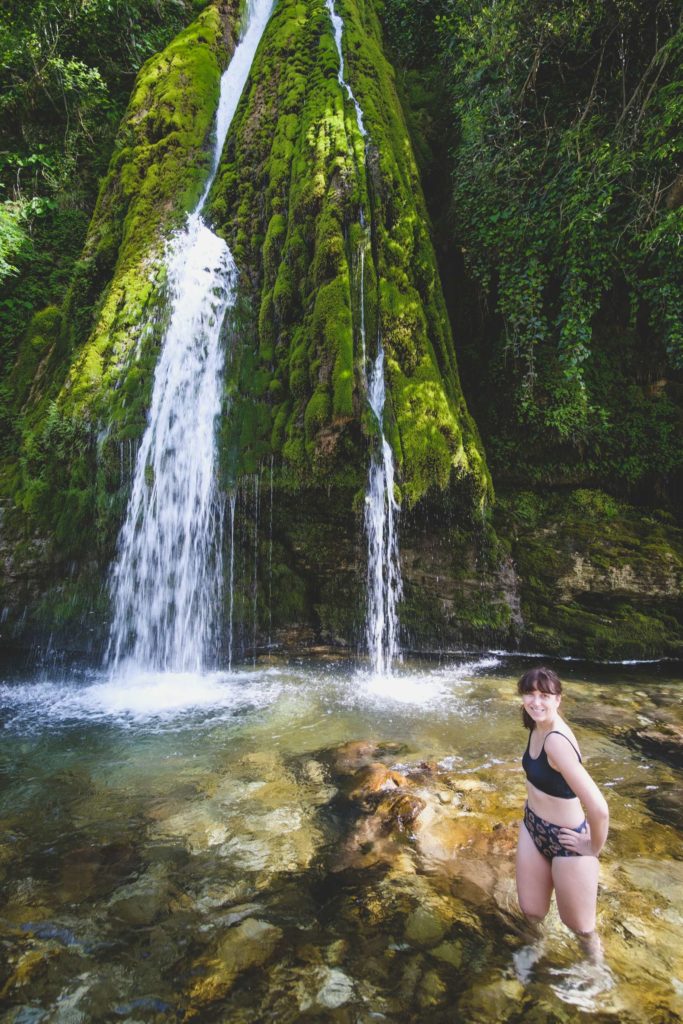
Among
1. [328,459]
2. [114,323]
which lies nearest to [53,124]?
[114,323]

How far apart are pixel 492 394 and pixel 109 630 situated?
21.3ft

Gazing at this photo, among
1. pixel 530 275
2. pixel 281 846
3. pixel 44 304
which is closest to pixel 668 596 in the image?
pixel 530 275

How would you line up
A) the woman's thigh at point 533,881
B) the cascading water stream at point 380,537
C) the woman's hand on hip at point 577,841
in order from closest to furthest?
the woman's hand on hip at point 577,841 < the woman's thigh at point 533,881 < the cascading water stream at point 380,537

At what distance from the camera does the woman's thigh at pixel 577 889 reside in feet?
6.77

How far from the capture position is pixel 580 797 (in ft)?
6.51

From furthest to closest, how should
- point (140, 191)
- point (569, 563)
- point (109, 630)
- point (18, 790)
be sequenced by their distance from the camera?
point (140, 191) → point (569, 563) → point (109, 630) → point (18, 790)

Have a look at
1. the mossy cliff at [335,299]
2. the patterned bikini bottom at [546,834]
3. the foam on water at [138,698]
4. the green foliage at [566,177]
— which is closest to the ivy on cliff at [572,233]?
the green foliage at [566,177]

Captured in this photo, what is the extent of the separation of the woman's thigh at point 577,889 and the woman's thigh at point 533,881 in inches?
2.2

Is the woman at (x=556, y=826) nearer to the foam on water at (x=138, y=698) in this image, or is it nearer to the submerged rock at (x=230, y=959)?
the submerged rock at (x=230, y=959)

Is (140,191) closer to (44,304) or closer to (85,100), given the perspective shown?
(44,304)

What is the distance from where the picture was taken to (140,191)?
26.3 feet

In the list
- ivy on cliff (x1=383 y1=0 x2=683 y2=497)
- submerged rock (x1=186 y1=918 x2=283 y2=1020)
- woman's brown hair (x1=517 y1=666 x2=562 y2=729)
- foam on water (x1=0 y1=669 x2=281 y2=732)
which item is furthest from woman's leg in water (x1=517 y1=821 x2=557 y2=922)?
ivy on cliff (x1=383 y1=0 x2=683 y2=497)

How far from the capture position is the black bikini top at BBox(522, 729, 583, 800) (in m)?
2.09

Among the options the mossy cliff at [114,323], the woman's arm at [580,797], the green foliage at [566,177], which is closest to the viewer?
the woman's arm at [580,797]
